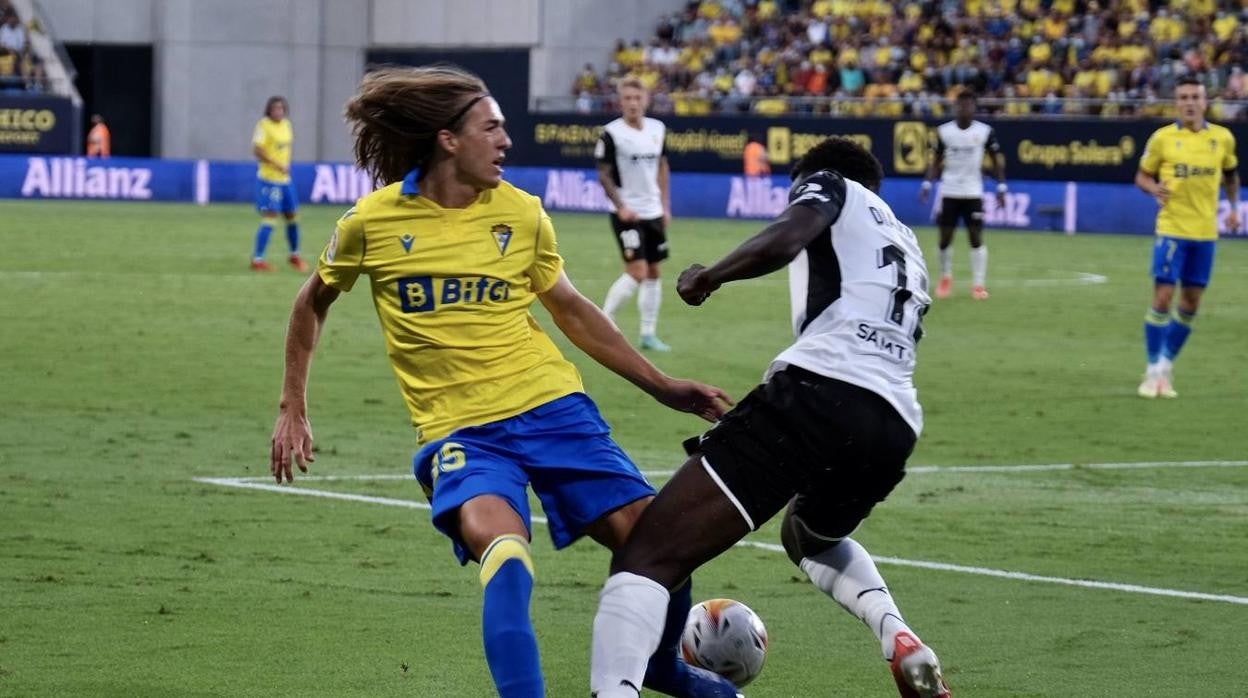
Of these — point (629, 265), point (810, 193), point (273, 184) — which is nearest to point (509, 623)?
point (810, 193)

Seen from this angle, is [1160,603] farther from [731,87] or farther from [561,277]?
[731,87]

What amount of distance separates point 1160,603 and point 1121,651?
3.14 feet

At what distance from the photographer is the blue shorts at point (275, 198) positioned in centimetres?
2630

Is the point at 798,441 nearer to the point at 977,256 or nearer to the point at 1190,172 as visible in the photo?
the point at 1190,172

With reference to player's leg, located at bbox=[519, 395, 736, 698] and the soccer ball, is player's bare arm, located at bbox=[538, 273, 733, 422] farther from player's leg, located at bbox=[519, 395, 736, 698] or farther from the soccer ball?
the soccer ball

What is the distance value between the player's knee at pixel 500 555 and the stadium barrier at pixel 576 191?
1281 inches

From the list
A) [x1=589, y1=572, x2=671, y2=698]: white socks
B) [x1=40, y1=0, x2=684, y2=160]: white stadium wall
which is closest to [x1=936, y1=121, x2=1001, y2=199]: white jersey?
[x1=589, y1=572, x2=671, y2=698]: white socks

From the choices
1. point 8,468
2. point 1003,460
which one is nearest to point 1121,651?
point 1003,460

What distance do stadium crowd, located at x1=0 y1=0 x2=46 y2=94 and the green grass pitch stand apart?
3268 cm

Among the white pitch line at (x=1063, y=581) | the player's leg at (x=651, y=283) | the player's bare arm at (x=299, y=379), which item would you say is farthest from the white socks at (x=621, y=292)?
the player's bare arm at (x=299, y=379)

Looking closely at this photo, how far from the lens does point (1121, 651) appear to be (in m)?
7.13

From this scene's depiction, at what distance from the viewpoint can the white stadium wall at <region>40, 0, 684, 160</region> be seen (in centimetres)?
5388

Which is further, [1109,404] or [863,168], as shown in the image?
[1109,404]

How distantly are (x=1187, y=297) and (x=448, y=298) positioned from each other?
10824 millimetres
